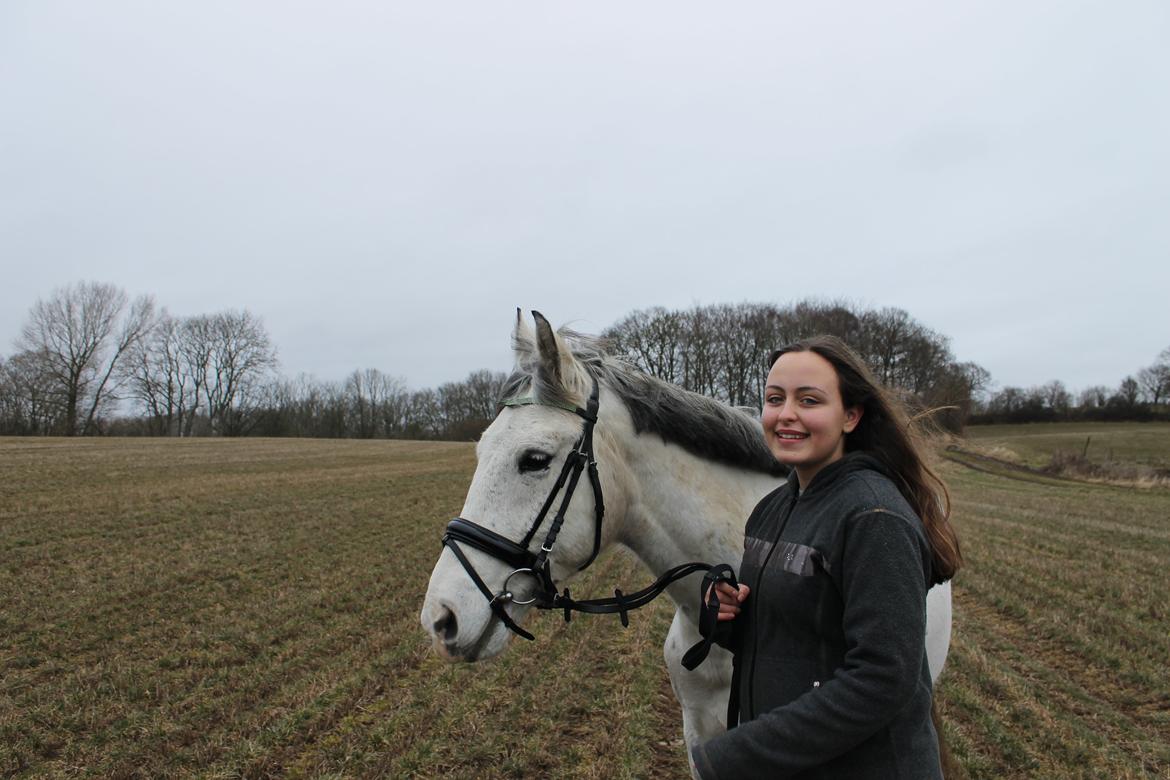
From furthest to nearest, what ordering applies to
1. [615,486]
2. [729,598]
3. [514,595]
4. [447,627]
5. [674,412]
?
[674,412] → [615,486] → [514,595] → [447,627] → [729,598]

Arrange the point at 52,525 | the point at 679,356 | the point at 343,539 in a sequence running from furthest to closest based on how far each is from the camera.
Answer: the point at 679,356, the point at 343,539, the point at 52,525

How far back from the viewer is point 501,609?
219cm

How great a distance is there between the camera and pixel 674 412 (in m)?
2.59

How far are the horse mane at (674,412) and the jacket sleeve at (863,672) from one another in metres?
1.26

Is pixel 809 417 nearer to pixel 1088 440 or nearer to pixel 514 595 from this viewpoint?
pixel 514 595

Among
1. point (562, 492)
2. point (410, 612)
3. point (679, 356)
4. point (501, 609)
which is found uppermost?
point (679, 356)

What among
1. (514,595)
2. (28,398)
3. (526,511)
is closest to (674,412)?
(526,511)

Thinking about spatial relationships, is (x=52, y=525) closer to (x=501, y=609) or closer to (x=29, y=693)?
(x=29, y=693)

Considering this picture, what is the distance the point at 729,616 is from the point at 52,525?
55.3 ft

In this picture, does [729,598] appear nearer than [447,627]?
Yes

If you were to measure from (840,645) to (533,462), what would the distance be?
4.22ft

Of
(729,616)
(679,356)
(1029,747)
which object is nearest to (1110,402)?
(679,356)

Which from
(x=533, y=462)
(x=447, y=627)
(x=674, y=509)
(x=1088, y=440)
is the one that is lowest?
(x=1088, y=440)

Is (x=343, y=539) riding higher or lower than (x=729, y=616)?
lower
